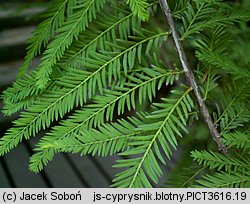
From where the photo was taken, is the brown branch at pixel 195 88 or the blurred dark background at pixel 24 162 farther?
the blurred dark background at pixel 24 162

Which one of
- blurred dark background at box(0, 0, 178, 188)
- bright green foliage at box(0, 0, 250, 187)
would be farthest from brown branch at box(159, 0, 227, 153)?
blurred dark background at box(0, 0, 178, 188)

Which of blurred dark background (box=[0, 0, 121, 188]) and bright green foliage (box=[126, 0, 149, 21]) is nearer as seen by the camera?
bright green foliage (box=[126, 0, 149, 21])

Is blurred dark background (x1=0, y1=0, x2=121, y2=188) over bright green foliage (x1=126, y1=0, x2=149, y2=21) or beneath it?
beneath

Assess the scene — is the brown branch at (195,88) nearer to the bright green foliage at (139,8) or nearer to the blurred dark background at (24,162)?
the bright green foliage at (139,8)

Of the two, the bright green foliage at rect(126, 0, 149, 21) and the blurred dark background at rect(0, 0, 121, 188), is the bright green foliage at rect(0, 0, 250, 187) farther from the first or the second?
the blurred dark background at rect(0, 0, 121, 188)

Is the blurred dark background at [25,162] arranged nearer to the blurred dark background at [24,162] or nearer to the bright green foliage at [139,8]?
the blurred dark background at [24,162]

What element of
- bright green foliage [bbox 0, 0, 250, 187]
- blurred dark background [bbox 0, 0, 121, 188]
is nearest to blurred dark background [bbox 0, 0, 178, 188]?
blurred dark background [bbox 0, 0, 121, 188]

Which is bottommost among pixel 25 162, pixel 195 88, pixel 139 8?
pixel 25 162

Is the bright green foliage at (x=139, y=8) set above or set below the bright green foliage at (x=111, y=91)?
above

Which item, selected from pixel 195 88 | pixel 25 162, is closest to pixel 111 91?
pixel 195 88

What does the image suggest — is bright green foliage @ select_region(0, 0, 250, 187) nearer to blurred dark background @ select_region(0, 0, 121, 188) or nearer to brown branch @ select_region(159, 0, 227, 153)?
brown branch @ select_region(159, 0, 227, 153)

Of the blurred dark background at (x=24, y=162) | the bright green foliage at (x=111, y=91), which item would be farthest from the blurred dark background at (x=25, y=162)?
the bright green foliage at (x=111, y=91)

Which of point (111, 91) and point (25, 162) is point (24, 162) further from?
point (111, 91)

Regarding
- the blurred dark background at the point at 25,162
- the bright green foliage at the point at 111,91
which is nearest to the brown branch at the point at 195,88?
the bright green foliage at the point at 111,91
